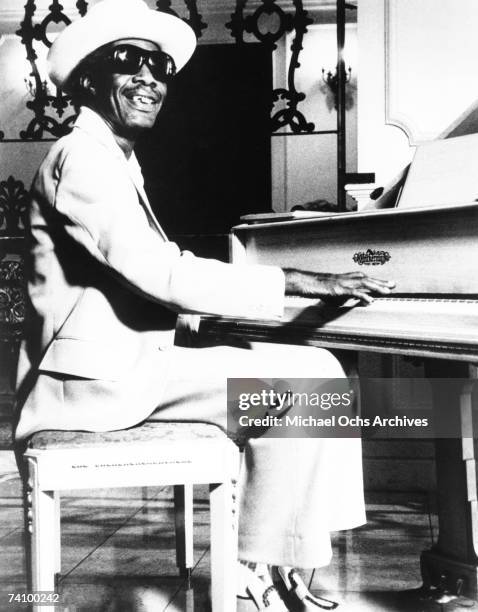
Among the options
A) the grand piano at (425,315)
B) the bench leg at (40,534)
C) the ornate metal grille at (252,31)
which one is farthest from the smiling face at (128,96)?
the ornate metal grille at (252,31)

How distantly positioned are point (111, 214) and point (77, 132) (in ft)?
0.96

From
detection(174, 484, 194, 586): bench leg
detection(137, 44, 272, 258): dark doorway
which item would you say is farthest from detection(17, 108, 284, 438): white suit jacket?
detection(137, 44, 272, 258): dark doorway

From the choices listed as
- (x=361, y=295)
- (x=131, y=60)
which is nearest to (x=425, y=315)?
(x=361, y=295)

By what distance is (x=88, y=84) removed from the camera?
1.97 metres

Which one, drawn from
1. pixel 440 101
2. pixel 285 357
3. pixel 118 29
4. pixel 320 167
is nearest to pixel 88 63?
pixel 118 29

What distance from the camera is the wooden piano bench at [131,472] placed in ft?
5.33

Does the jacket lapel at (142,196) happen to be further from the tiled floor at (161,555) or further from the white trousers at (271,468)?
the tiled floor at (161,555)

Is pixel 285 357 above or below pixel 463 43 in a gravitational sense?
below

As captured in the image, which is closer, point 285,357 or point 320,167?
point 285,357

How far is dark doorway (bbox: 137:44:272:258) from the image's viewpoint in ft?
22.2

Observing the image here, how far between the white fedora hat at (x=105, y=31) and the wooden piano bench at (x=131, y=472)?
35.7 inches

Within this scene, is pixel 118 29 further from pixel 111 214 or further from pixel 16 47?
pixel 16 47

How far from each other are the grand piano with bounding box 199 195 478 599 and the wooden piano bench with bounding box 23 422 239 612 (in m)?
0.53

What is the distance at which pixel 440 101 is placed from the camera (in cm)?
320
